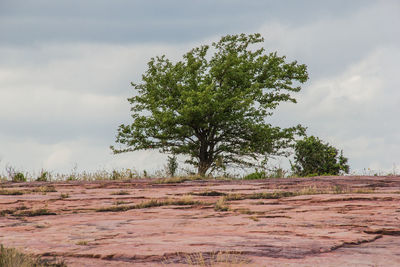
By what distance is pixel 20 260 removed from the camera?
4770 mm

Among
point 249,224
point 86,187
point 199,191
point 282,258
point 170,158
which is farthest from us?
point 170,158

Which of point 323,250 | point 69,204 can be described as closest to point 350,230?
point 323,250

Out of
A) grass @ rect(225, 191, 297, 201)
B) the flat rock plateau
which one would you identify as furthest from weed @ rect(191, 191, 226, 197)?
grass @ rect(225, 191, 297, 201)

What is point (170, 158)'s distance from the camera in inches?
811

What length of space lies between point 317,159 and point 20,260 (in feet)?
58.6

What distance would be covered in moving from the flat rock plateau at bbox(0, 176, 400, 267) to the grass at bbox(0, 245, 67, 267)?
0.58ft

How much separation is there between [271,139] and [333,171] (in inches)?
128

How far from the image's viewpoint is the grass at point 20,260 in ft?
15.6

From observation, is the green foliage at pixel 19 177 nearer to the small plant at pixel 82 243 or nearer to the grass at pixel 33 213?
the grass at pixel 33 213

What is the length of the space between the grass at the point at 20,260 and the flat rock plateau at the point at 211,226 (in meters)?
0.18

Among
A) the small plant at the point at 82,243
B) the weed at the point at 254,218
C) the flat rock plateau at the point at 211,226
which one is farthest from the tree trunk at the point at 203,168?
the small plant at the point at 82,243

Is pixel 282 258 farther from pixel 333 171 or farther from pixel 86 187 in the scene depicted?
pixel 333 171

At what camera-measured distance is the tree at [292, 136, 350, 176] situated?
21.2 metres

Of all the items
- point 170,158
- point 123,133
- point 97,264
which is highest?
point 123,133
